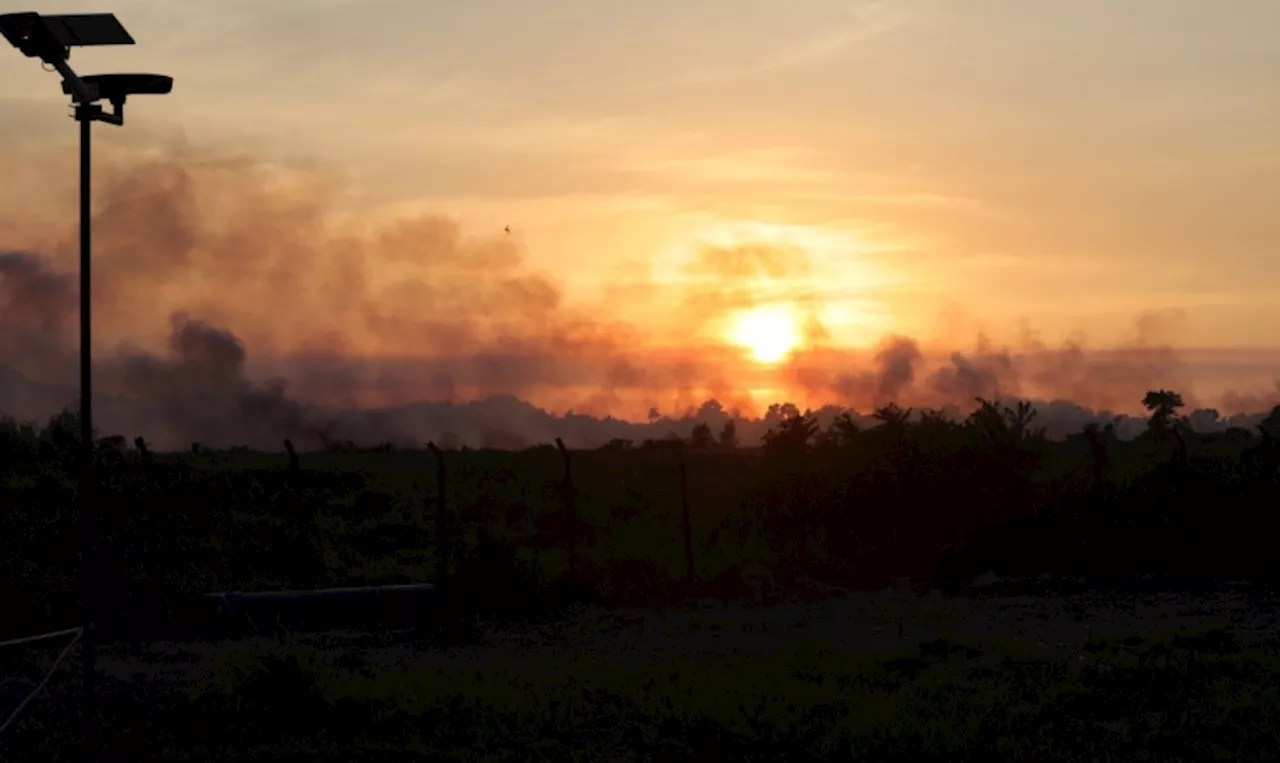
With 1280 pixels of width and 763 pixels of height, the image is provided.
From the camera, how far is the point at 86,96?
10188mm

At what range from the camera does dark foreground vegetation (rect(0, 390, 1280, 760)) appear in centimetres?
1074

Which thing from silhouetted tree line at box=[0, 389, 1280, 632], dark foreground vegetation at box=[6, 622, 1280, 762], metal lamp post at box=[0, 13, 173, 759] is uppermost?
metal lamp post at box=[0, 13, 173, 759]

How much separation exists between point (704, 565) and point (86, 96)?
49.1 ft

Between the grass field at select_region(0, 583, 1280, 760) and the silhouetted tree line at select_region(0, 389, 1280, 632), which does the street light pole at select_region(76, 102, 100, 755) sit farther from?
the silhouetted tree line at select_region(0, 389, 1280, 632)

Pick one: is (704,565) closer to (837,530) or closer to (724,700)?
(837,530)

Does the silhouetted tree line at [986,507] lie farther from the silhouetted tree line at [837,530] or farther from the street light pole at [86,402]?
the street light pole at [86,402]

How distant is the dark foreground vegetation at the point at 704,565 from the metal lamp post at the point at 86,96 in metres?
1.46

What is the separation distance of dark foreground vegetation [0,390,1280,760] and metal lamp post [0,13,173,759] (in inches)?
57.3

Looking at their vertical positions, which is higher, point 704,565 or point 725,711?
point 704,565

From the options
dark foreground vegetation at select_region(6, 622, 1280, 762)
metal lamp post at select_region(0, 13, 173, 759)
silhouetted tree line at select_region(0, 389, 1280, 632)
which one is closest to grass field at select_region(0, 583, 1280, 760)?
dark foreground vegetation at select_region(6, 622, 1280, 762)

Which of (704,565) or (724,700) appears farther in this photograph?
(704,565)

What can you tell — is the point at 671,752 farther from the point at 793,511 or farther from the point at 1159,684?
the point at 793,511

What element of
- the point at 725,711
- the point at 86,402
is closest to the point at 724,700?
the point at 725,711

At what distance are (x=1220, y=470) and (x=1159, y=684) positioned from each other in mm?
13360
